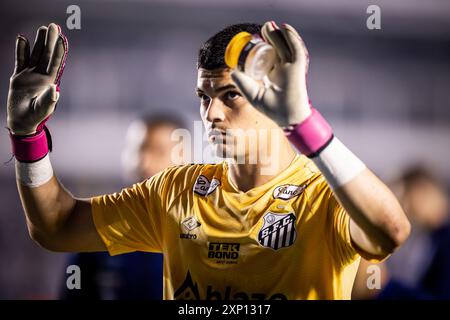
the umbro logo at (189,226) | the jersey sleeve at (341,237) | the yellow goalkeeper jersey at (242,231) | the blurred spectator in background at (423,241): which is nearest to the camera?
the jersey sleeve at (341,237)

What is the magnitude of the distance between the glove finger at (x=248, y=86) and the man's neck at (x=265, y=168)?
0.30 metres

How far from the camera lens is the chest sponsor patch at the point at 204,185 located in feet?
7.06

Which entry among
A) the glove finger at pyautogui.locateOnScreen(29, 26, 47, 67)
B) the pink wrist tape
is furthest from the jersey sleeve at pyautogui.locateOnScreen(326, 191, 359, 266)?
the glove finger at pyautogui.locateOnScreen(29, 26, 47, 67)

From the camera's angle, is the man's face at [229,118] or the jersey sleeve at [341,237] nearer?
the jersey sleeve at [341,237]

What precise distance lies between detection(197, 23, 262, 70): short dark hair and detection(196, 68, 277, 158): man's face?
3 centimetres

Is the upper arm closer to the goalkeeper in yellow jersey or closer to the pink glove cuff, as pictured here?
the goalkeeper in yellow jersey

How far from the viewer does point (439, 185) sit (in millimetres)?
2688

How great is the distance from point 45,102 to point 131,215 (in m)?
0.46

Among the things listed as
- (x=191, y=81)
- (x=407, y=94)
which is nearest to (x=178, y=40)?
(x=191, y=81)

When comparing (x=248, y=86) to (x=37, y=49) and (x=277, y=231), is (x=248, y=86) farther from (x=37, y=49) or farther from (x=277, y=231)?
(x=37, y=49)

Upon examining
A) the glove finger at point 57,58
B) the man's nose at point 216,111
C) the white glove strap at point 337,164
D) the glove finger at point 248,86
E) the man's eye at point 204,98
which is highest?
the glove finger at point 57,58

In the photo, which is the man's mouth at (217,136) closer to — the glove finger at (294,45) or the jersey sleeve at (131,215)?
the jersey sleeve at (131,215)

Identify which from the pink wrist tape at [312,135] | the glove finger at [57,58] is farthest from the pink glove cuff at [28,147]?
the pink wrist tape at [312,135]
